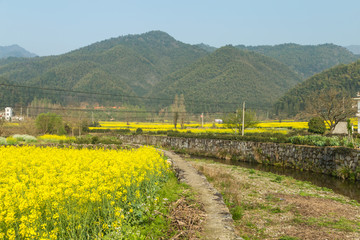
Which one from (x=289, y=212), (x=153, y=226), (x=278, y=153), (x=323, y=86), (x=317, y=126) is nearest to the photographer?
(x=153, y=226)

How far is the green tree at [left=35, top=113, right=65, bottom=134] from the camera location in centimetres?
4141

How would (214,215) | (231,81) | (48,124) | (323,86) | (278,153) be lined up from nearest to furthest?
1. (214,215)
2. (278,153)
3. (48,124)
4. (323,86)
5. (231,81)

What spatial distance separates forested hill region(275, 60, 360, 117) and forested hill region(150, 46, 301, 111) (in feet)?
46.4

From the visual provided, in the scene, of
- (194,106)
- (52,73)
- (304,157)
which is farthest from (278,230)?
(52,73)

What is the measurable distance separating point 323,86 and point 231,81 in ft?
170

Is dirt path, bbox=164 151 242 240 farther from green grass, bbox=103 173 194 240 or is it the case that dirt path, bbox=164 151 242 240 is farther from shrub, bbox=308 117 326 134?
shrub, bbox=308 117 326 134

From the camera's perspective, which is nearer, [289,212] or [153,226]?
[153,226]

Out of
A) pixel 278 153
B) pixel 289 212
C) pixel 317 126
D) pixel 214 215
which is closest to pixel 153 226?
pixel 214 215

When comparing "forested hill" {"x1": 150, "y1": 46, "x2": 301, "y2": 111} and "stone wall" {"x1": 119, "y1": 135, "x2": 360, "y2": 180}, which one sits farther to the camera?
"forested hill" {"x1": 150, "y1": 46, "x2": 301, "y2": 111}

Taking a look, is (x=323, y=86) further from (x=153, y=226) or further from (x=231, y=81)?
(x=153, y=226)

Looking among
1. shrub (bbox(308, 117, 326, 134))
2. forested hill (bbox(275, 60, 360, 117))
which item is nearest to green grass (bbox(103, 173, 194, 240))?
shrub (bbox(308, 117, 326, 134))

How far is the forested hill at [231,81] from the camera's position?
129000mm

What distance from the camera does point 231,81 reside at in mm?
141000

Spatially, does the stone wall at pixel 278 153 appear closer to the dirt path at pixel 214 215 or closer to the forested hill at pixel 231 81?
the dirt path at pixel 214 215
